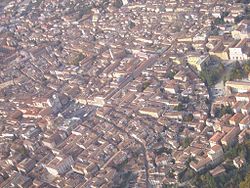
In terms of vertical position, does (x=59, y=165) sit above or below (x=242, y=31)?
below

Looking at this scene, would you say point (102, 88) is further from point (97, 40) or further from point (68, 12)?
point (68, 12)

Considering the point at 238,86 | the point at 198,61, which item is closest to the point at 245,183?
the point at 238,86

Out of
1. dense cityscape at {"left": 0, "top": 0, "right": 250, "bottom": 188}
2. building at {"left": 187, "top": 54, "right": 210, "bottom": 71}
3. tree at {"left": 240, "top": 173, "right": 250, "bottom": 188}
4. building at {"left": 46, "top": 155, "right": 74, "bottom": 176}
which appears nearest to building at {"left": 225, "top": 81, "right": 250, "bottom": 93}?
dense cityscape at {"left": 0, "top": 0, "right": 250, "bottom": 188}

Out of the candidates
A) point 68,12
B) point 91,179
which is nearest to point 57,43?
point 68,12

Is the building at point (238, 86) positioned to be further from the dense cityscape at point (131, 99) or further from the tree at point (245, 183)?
the tree at point (245, 183)

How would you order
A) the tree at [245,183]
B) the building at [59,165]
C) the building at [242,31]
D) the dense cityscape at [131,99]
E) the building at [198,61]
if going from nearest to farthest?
the tree at [245,183], the dense cityscape at [131,99], the building at [59,165], the building at [198,61], the building at [242,31]

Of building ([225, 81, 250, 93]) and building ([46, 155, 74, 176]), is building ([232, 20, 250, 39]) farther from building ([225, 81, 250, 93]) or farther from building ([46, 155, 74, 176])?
building ([46, 155, 74, 176])

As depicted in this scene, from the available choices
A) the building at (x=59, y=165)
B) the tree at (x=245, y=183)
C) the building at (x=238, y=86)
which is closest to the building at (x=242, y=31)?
the building at (x=238, y=86)

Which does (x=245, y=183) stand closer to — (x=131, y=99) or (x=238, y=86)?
(x=238, y=86)
